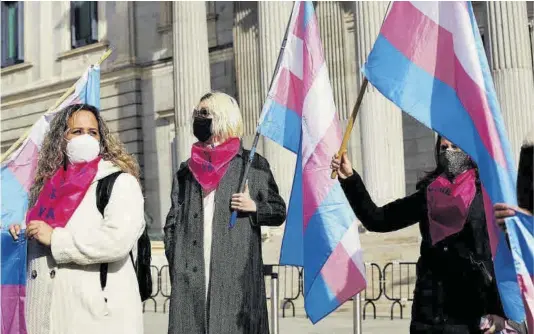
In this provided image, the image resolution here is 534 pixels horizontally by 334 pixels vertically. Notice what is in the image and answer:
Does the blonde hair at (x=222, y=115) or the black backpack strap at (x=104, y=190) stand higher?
the blonde hair at (x=222, y=115)

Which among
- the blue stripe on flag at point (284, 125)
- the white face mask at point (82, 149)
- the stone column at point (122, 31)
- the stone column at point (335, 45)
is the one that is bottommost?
the white face mask at point (82, 149)

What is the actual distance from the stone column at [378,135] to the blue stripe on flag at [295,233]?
1285cm

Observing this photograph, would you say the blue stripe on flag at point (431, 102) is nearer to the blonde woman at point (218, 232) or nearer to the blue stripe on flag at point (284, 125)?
the blonde woman at point (218, 232)

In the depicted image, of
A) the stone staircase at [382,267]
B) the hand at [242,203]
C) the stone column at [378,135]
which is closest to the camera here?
the hand at [242,203]

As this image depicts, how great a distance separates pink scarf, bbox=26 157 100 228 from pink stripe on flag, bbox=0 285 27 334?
825mm

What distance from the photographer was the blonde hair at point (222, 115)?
5.38 m

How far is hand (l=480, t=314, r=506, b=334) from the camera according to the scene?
177 inches

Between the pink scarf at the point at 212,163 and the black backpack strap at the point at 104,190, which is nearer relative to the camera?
the black backpack strap at the point at 104,190

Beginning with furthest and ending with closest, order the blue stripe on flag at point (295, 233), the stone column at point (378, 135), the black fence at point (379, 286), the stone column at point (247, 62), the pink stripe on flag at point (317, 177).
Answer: the stone column at point (247, 62), the stone column at point (378, 135), the black fence at point (379, 286), the blue stripe on flag at point (295, 233), the pink stripe on flag at point (317, 177)

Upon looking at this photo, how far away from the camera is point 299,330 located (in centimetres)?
1219

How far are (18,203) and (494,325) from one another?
5658 mm

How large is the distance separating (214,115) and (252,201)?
1.78 ft

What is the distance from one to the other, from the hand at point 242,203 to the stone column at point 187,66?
61.1ft

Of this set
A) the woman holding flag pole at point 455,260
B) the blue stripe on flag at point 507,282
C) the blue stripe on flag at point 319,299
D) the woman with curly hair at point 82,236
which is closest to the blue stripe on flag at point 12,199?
the blue stripe on flag at point 319,299
